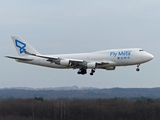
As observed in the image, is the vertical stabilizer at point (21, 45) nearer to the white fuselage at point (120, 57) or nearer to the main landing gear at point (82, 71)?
the main landing gear at point (82, 71)

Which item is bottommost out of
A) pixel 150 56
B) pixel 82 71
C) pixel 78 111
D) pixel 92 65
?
pixel 78 111

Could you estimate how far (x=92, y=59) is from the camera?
63.6m

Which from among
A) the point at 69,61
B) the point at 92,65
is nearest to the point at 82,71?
the point at 69,61

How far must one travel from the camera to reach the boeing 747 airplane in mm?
60844

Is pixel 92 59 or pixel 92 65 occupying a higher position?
pixel 92 59

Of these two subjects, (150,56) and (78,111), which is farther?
(78,111)

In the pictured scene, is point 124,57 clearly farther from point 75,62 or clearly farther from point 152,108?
point 152,108

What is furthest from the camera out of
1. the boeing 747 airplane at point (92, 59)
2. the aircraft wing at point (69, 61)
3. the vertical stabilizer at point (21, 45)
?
the vertical stabilizer at point (21, 45)

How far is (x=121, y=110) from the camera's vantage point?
312ft

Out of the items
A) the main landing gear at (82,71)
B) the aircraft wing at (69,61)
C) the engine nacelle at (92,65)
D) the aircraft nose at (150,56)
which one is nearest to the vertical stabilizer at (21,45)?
the aircraft wing at (69,61)

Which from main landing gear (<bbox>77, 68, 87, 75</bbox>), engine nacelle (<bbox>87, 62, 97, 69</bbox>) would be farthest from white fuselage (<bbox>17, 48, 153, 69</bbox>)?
main landing gear (<bbox>77, 68, 87, 75</bbox>)

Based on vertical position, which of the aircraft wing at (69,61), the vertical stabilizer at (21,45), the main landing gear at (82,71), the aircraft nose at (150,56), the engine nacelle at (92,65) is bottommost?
the main landing gear at (82,71)

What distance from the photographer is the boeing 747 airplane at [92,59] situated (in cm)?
6084

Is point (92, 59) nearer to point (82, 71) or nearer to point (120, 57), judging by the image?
point (82, 71)
